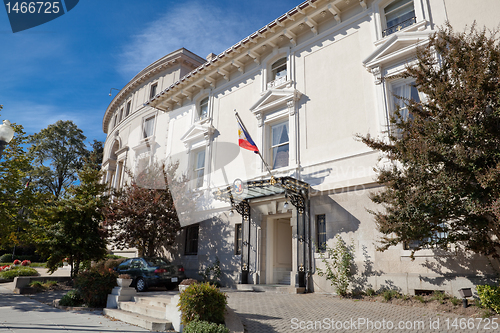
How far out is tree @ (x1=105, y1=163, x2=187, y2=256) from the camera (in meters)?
16.8

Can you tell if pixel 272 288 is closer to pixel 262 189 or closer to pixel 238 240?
pixel 238 240

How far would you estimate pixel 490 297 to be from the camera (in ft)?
25.1

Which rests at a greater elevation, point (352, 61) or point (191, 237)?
point (352, 61)

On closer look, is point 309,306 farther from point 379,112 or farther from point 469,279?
point 379,112

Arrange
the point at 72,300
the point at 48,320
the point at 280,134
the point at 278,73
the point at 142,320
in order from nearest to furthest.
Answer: the point at 142,320, the point at 48,320, the point at 72,300, the point at 280,134, the point at 278,73

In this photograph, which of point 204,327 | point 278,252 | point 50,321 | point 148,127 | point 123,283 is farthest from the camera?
point 148,127

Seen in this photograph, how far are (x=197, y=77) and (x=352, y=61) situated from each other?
10299mm

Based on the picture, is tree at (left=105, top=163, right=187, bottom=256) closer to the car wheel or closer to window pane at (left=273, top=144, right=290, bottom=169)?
the car wheel

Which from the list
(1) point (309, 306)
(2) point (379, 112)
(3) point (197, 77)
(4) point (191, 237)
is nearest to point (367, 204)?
(2) point (379, 112)

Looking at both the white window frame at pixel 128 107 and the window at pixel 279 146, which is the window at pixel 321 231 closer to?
the window at pixel 279 146

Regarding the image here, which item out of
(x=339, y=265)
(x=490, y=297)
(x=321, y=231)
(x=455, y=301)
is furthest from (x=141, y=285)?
(x=490, y=297)

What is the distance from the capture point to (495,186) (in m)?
6.93

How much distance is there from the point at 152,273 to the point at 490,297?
12.0m

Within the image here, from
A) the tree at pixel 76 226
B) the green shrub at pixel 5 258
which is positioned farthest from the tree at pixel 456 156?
the green shrub at pixel 5 258
